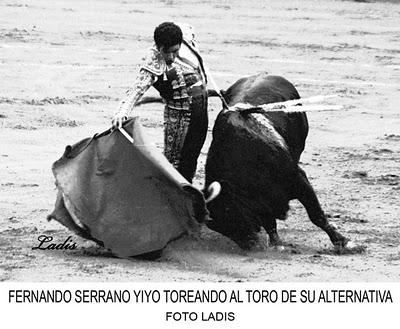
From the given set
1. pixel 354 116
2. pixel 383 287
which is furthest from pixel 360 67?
pixel 383 287

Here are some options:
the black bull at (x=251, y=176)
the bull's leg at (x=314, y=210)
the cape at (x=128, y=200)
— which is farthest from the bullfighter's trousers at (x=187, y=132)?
the bull's leg at (x=314, y=210)

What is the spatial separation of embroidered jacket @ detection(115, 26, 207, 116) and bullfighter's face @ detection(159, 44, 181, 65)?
2 cm

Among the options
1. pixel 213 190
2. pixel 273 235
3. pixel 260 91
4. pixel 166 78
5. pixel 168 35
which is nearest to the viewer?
pixel 213 190

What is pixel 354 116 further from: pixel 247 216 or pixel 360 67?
pixel 247 216

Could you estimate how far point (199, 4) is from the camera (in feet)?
63.7

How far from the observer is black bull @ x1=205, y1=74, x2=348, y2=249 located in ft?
23.9

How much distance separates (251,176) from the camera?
7.29 m

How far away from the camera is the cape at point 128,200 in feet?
23.5

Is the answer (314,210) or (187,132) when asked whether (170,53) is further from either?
(314,210)

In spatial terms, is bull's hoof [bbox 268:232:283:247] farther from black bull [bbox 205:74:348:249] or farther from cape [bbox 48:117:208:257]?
cape [bbox 48:117:208:257]

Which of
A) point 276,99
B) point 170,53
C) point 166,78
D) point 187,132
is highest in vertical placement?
point 170,53

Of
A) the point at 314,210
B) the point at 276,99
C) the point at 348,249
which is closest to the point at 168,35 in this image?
the point at 276,99

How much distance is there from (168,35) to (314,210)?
1.33 metres

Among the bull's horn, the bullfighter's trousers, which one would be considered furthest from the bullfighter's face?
the bull's horn
